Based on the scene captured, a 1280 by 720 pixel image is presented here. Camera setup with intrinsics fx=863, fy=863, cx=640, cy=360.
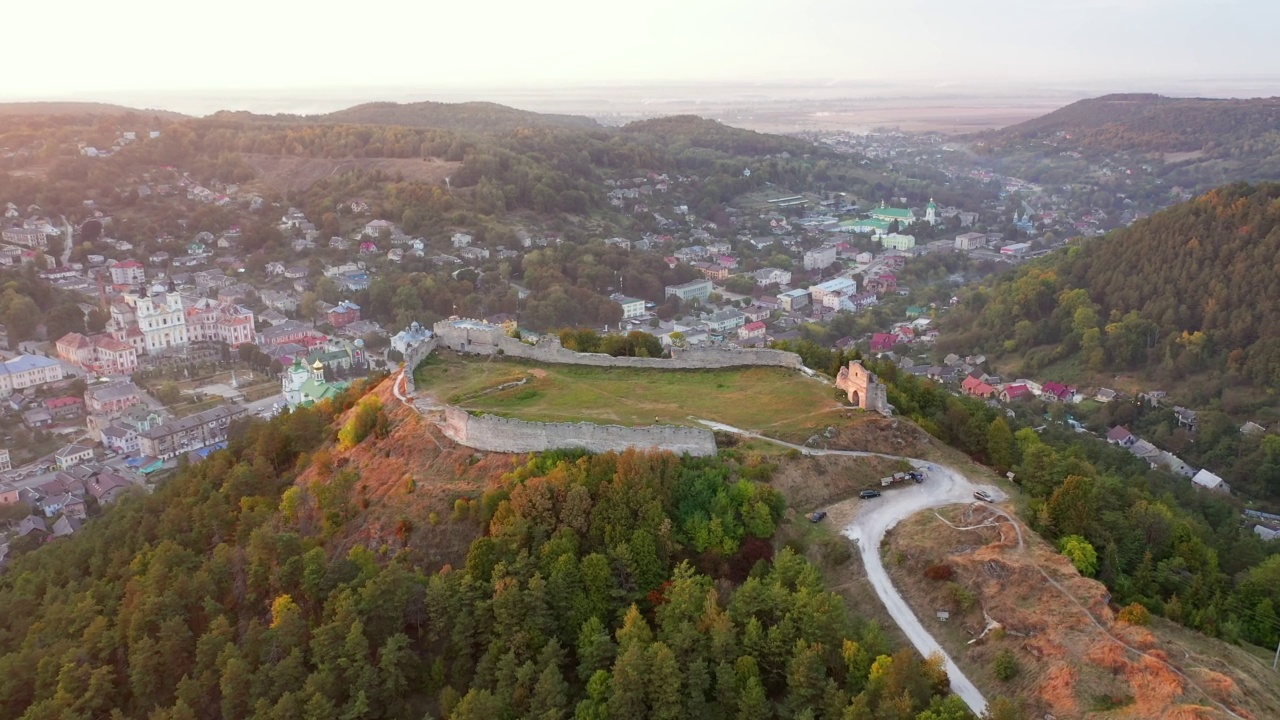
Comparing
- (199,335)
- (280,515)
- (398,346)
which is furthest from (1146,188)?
(280,515)

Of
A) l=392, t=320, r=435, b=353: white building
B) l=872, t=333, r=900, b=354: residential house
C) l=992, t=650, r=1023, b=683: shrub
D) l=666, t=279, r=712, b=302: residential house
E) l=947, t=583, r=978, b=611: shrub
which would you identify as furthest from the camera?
l=666, t=279, r=712, b=302: residential house

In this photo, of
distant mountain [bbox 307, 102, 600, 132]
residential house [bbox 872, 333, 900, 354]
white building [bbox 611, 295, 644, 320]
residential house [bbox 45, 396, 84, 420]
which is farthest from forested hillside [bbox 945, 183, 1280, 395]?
distant mountain [bbox 307, 102, 600, 132]

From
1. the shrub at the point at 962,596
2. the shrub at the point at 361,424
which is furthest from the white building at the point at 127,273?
the shrub at the point at 962,596

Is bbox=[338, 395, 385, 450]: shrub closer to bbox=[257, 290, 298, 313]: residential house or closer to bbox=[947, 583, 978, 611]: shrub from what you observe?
bbox=[947, 583, 978, 611]: shrub

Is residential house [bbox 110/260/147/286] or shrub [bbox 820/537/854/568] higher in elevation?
shrub [bbox 820/537/854/568]

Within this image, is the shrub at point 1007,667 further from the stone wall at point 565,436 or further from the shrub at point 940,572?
the stone wall at point 565,436
